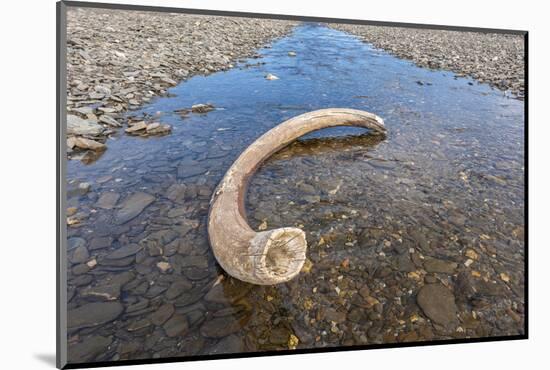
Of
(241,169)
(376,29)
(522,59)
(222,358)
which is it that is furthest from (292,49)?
(222,358)

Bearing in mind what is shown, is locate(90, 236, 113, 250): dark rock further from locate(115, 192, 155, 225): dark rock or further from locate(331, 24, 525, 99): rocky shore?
locate(331, 24, 525, 99): rocky shore

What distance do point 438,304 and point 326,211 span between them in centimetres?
100

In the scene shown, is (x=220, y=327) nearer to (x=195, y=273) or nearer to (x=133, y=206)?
(x=195, y=273)

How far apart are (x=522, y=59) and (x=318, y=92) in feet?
6.22

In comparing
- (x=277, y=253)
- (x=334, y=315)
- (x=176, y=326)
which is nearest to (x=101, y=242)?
(x=176, y=326)

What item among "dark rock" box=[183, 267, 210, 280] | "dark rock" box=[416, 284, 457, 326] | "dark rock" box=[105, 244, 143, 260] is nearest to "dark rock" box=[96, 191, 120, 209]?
"dark rock" box=[105, 244, 143, 260]

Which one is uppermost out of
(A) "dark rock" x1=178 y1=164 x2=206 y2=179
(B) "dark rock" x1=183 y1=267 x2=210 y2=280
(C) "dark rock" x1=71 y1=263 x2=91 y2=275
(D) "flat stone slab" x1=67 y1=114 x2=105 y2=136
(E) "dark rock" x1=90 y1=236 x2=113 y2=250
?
(D) "flat stone slab" x1=67 y1=114 x2=105 y2=136

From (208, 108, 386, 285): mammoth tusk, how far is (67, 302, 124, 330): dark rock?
0.64 metres

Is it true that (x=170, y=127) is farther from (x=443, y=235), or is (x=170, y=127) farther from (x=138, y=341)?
(x=443, y=235)

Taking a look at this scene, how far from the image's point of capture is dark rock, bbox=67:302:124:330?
6.41ft

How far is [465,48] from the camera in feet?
10.2

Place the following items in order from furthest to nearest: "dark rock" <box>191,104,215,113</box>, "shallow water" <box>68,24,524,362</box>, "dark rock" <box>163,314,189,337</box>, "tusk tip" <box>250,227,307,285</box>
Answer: "dark rock" <box>191,104,215,113</box>
"shallow water" <box>68,24,524,362</box>
"dark rock" <box>163,314,189,337</box>
"tusk tip" <box>250,227,307,285</box>

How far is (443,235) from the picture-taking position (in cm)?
264

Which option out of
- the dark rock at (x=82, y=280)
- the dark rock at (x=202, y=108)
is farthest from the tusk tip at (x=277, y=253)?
the dark rock at (x=202, y=108)
